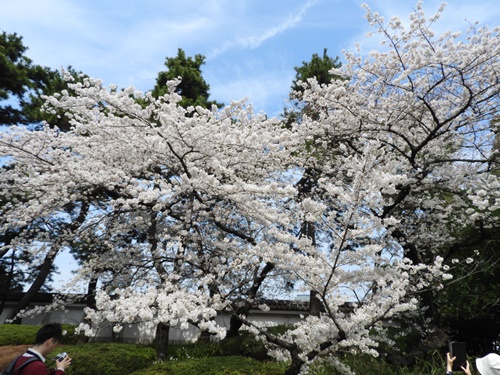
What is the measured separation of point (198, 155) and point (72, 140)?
9.72 feet

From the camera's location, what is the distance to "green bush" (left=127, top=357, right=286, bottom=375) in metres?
6.12

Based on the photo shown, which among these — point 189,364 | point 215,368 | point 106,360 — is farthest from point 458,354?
point 106,360

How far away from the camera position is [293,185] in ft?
26.2

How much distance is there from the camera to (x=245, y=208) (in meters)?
6.72

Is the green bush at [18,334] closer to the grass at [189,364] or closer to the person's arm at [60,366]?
the grass at [189,364]

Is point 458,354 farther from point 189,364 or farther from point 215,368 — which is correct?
point 189,364

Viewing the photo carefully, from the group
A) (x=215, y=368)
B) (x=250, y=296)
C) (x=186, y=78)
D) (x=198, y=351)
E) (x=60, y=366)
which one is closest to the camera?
(x=60, y=366)

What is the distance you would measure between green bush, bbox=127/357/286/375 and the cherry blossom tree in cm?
44

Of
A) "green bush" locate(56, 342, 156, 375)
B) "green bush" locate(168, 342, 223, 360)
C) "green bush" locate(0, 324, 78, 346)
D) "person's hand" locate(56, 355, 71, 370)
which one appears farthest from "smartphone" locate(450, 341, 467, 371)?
"green bush" locate(0, 324, 78, 346)

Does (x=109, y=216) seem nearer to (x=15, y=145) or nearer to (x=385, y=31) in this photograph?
(x=15, y=145)

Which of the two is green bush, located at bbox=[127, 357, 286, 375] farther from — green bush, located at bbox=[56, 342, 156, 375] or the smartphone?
the smartphone

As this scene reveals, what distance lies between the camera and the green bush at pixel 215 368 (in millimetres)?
6121

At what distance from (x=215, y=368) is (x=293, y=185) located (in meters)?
3.84

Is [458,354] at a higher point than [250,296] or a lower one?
lower
